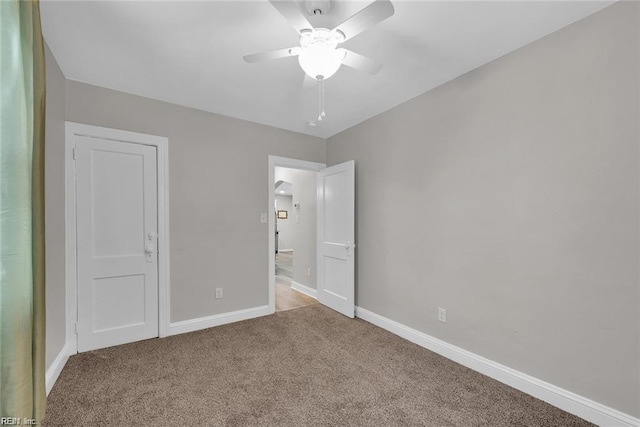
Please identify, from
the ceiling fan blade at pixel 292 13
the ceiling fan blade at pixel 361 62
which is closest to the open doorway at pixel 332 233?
the ceiling fan blade at pixel 361 62

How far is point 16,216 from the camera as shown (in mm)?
1062

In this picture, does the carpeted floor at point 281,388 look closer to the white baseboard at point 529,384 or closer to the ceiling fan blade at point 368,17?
the white baseboard at point 529,384

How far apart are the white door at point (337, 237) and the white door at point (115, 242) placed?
2061mm

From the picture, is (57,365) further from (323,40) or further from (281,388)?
(323,40)

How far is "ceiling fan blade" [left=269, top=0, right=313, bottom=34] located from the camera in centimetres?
127

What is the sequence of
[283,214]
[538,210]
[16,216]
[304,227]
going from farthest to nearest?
[283,214] < [304,227] < [538,210] < [16,216]

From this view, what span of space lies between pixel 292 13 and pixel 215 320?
121 inches


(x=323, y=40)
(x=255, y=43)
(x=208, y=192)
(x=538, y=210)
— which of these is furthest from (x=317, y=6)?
(x=208, y=192)

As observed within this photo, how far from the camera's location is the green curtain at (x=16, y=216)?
1033 millimetres

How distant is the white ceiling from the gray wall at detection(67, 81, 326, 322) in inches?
8.8

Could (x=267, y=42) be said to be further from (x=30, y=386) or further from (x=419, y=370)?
(x=419, y=370)

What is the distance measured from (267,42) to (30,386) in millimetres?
2251

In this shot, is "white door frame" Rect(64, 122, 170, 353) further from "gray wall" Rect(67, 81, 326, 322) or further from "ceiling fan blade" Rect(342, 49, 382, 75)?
"ceiling fan blade" Rect(342, 49, 382, 75)

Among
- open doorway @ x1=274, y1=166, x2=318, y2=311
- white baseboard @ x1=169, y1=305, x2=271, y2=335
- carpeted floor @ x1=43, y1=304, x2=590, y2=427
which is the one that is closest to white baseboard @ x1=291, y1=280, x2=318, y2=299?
open doorway @ x1=274, y1=166, x2=318, y2=311
